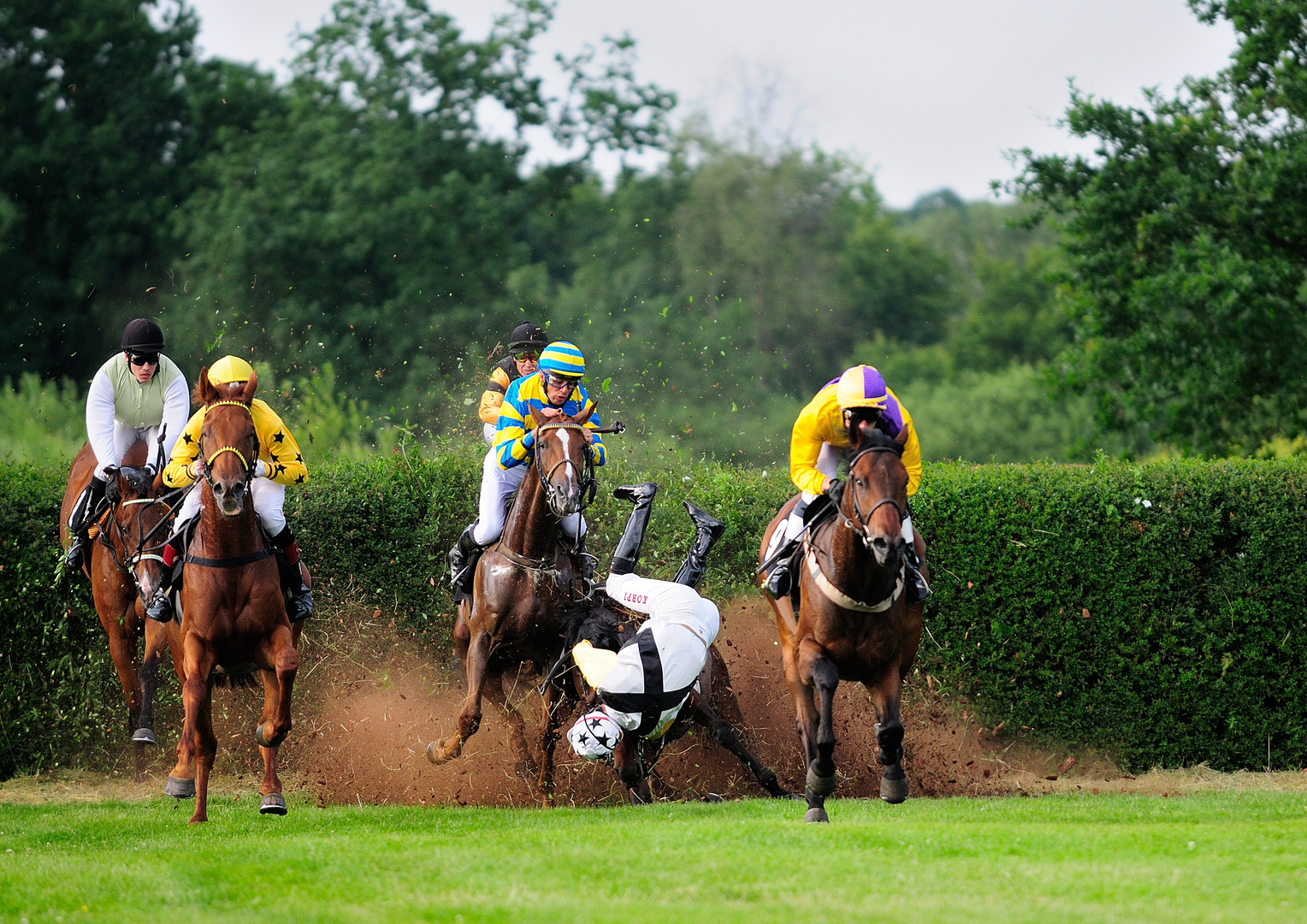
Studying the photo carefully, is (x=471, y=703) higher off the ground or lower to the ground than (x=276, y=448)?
lower

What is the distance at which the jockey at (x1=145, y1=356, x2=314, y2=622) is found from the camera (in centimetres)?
896

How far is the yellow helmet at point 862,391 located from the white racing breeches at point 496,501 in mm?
2810

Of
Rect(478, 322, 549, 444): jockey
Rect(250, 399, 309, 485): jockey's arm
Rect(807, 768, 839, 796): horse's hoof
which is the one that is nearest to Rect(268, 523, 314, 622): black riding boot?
Rect(250, 399, 309, 485): jockey's arm

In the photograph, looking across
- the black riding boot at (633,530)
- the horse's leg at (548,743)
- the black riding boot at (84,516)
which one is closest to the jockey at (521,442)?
the black riding boot at (633,530)

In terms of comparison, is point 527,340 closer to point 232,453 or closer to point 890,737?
point 232,453

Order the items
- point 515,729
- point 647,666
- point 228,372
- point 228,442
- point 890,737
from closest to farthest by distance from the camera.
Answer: point 890,737 → point 228,442 → point 647,666 → point 228,372 → point 515,729

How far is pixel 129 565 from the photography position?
34.5 ft

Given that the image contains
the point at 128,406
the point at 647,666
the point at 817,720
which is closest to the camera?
the point at 817,720

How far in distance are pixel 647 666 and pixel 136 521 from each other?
15.1 ft

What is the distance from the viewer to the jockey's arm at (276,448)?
905cm

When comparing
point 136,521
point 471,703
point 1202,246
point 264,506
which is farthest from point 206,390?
point 1202,246

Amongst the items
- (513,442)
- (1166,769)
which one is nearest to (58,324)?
(513,442)

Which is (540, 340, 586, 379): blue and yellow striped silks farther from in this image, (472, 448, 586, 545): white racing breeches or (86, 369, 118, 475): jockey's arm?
(86, 369, 118, 475): jockey's arm

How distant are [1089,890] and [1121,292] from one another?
45.6 feet
